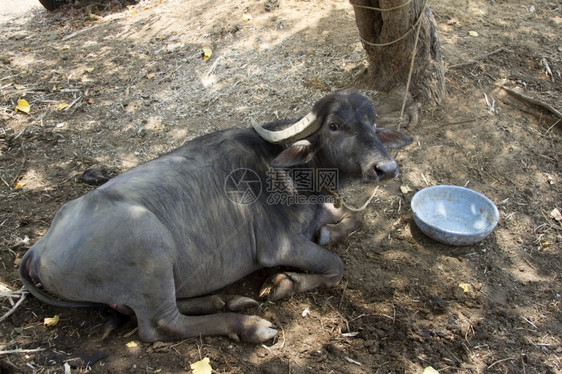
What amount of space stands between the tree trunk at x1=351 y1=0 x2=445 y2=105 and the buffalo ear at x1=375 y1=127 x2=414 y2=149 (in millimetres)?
1652

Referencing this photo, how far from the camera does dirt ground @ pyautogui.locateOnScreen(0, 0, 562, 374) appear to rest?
10.7 feet

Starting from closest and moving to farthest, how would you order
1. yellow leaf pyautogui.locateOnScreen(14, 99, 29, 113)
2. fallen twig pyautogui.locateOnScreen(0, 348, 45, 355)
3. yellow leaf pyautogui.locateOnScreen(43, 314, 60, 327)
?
fallen twig pyautogui.locateOnScreen(0, 348, 45, 355)
yellow leaf pyautogui.locateOnScreen(43, 314, 60, 327)
yellow leaf pyautogui.locateOnScreen(14, 99, 29, 113)

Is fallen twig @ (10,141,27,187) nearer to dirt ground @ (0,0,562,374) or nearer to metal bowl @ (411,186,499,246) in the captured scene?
dirt ground @ (0,0,562,374)

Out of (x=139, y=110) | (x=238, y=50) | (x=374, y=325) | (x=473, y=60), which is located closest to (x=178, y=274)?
(x=374, y=325)

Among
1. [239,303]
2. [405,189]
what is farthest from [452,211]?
[239,303]

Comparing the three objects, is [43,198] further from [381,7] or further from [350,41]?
[350,41]

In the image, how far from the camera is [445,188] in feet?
15.4

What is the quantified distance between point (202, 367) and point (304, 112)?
138 inches

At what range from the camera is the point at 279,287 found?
12.1 ft

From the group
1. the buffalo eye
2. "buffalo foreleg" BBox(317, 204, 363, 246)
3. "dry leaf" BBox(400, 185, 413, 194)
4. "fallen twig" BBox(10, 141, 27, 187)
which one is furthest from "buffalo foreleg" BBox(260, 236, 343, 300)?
"fallen twig" BBox(10, 141, 27, 187)

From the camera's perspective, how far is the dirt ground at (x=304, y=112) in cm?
326

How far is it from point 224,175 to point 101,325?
1.45 metres

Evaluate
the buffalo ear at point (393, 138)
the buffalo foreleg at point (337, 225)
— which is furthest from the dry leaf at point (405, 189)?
the buffalo ear at point (393, 138)

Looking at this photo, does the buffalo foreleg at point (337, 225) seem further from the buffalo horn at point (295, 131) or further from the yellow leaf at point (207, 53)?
the yellow leaf at point (207, 53)
